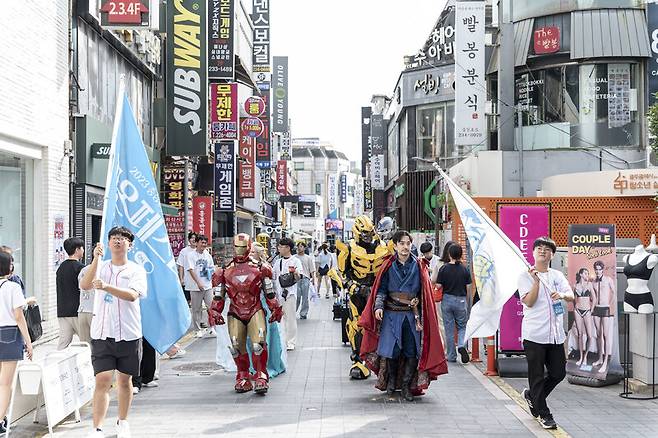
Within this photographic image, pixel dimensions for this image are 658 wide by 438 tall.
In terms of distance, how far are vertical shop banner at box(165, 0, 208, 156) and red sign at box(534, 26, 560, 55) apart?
11320 millimetres

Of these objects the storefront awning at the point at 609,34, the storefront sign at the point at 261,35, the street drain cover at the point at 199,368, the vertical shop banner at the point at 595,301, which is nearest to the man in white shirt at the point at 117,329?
the street drain cover at the point at 199,368

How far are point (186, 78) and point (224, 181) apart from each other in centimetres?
849

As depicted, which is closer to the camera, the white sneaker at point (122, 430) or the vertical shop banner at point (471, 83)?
the white sneaker at point (122, 430)

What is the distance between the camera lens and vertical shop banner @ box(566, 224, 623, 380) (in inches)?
393

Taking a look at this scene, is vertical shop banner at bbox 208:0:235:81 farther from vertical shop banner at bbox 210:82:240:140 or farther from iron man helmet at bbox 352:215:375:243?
iron man helmet at bbox 352:215:375:243

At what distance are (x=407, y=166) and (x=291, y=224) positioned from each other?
59.0 m

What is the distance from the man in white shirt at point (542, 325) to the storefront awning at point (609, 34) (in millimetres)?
20708

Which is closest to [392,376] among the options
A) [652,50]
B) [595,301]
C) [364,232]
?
[364,232]

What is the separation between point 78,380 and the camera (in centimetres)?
831

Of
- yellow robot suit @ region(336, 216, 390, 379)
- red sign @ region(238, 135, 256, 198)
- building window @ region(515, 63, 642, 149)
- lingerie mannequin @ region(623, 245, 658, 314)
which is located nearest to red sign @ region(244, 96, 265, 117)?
red sign @ region(238, 135, 256, 198)

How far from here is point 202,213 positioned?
28.0 meters

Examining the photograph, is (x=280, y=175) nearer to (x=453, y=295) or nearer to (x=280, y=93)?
(x=280, y=93)

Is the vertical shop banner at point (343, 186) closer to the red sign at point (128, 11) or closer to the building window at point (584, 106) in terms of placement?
the building window at point (584, 106)

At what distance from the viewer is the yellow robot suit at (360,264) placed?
10367 mm
